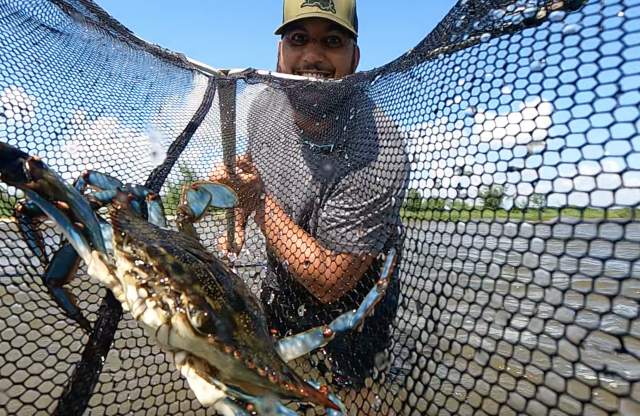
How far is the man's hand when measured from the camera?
2.33 m

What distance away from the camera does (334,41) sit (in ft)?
10.1

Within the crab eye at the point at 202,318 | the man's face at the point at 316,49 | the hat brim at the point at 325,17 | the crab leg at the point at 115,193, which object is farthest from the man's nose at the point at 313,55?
the crab eye at the point at 202,318

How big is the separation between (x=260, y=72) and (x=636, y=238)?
2.19 metres

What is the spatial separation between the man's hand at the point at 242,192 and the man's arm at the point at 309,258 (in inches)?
2.7

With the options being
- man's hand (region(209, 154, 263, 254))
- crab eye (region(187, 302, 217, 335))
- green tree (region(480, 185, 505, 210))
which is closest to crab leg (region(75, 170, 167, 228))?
crab eye (region(187, 302, 217, 335))

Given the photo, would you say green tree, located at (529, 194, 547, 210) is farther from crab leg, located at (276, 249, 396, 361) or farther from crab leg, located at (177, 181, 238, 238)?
crab leg, located at (177, 181, 238, 238)

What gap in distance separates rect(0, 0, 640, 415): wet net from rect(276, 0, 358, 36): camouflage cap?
573mm

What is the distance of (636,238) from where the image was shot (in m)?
1.07

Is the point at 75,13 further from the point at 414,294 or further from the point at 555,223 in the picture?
the point at 555,223

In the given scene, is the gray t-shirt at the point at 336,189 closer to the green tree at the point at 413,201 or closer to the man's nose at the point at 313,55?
the green tree at the point at 413,201

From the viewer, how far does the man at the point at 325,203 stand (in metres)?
1.91

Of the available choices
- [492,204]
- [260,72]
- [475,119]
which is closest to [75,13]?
[260,72]

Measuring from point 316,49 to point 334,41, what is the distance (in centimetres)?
14

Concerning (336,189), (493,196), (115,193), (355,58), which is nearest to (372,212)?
(336,189)
